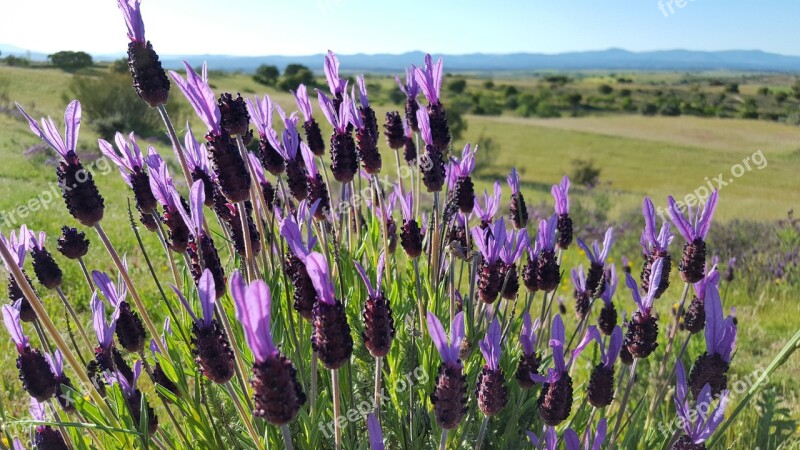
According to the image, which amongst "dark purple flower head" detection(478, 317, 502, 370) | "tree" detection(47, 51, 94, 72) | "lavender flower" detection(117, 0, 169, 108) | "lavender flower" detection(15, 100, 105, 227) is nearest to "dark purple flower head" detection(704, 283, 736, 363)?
"dark purple flower head" detection(478, 317, 502, 370)

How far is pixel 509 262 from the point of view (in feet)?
5.19

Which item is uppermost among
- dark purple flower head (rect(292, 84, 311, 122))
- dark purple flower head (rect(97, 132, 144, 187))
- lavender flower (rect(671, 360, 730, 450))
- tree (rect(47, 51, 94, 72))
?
tree (rect(47, 51, 94, 72))

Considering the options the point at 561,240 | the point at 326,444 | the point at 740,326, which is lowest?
the point at 740,326

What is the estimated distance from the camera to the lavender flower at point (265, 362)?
70 cm

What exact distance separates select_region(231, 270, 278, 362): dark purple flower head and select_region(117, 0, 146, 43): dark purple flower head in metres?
0.75

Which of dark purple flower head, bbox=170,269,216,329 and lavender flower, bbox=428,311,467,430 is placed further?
lavender flower, bbox=428,311,467,430

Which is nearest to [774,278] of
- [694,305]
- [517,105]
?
[694,305]

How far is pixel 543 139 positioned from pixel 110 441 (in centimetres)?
3486

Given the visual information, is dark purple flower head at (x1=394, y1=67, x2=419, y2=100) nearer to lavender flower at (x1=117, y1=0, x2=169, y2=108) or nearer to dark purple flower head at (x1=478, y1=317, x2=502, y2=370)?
lavender flower at (x1=117, y1=0, x2=169, y2=108)

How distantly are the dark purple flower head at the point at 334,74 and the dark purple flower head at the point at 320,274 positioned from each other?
2.69 feet

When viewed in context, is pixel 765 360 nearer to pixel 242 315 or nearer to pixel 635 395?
pixel 635 395

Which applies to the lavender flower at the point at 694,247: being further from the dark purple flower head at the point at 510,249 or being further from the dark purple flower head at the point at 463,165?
the dark purple flower head at the point at 463,165

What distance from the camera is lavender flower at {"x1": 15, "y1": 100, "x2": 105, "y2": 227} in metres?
1.26

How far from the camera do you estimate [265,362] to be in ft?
2.76
